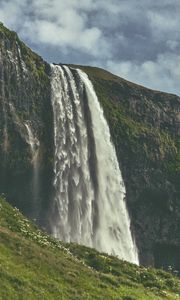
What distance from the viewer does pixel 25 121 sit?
63500 mm

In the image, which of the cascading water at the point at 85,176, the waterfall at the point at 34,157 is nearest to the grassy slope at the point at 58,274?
the waterfall at the point at 34,157

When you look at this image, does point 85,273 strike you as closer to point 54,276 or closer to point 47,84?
point 54,276

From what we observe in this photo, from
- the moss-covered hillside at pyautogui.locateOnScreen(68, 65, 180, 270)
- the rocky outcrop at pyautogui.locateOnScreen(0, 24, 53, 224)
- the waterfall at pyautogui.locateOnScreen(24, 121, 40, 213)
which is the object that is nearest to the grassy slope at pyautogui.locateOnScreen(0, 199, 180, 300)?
the rocky outcrop at pyautogui.locateOnScreen(0, 24, 53, 224)

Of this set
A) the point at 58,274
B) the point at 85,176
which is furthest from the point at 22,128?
the point at 58,274

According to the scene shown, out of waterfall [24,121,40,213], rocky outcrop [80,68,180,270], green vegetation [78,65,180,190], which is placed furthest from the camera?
green vegetation [78,65,180,190]

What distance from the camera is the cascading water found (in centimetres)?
6303

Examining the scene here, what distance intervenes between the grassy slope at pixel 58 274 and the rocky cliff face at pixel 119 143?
16.6 m

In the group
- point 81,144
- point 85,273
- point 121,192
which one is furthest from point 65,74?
point 85,273

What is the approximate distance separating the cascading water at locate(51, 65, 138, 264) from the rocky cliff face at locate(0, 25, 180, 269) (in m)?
1.53

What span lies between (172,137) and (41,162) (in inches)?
1145

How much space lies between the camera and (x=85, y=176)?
66500mm

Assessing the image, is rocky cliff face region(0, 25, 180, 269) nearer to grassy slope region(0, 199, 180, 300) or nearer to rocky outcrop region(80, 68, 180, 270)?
rocky outcrop region(80, 68, 180, 270)

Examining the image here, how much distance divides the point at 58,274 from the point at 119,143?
46895 mm

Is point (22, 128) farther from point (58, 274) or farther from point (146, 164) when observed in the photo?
point (58, 274)
